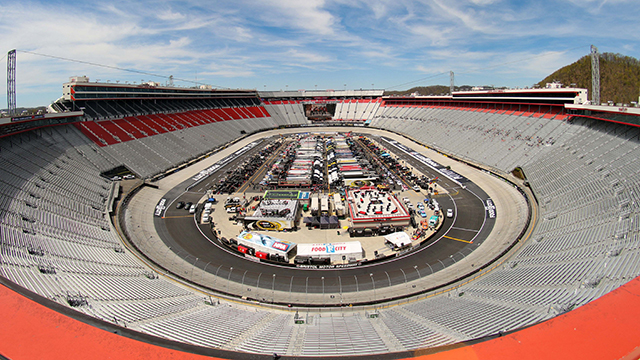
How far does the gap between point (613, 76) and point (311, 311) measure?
138873 mm

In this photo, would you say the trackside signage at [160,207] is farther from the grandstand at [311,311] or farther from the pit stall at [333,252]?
the pit stall at [333,252]

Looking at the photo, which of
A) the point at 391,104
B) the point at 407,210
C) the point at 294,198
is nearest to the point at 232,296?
the point at 294,198

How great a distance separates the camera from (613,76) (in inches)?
3967

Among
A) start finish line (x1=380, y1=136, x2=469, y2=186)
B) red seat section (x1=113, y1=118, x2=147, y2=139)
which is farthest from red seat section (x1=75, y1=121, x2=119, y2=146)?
start finish line (x1=380, y1=136, x2=469, y2=186)

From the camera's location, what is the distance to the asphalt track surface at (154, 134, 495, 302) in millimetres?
22781

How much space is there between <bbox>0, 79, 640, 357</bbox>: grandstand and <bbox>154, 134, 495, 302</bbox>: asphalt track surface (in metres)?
3.16

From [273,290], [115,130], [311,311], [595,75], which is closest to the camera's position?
[311,311]

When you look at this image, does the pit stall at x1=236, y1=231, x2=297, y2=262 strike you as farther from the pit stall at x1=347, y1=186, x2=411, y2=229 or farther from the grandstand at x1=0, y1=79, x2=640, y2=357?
the pit stall at x1=347, y1=186, x2=411, y2=229

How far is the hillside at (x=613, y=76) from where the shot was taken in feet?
301

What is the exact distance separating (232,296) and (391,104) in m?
102

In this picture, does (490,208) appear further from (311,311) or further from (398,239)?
(311,311)

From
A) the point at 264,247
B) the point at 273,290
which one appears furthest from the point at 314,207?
the point at 273,290

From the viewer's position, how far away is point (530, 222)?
28.6m

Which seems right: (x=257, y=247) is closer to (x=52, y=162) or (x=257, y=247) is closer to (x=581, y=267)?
(x=581, y=267)
